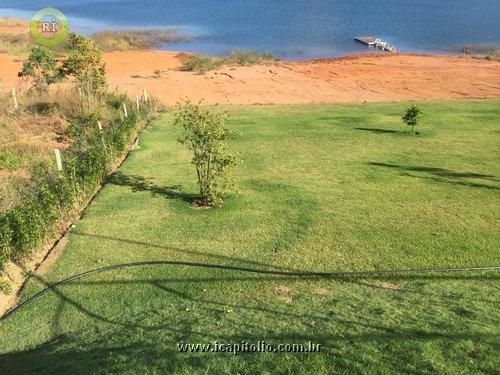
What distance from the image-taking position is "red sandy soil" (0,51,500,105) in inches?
903

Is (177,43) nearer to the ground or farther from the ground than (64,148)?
farther from the ground

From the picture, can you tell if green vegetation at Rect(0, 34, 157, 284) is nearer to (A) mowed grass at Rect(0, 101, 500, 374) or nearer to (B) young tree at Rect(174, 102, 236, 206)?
(A) mowed grass at Rect(0, 101, 500, 374)

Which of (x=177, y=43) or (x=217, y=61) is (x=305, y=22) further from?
(x=217, y=61)

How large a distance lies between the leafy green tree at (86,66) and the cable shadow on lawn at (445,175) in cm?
1054

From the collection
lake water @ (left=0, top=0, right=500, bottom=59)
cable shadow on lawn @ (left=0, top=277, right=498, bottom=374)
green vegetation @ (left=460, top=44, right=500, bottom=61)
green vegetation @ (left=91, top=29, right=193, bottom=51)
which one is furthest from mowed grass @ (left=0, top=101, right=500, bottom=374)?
green vegetation @ (left=91, top=29, right=193, bottom=51)

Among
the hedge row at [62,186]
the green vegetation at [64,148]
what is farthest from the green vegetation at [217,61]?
the hedge row at [62,186]

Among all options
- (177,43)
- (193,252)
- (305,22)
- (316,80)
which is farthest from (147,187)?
(305,22)

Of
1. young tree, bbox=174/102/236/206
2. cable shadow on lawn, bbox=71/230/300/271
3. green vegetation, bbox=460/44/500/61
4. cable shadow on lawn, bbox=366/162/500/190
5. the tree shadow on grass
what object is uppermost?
green vegetation, bbox=460/44/500/61

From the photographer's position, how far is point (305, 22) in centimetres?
5288

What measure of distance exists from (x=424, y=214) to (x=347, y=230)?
1642 millimetres

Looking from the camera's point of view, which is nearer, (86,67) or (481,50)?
(86,67)

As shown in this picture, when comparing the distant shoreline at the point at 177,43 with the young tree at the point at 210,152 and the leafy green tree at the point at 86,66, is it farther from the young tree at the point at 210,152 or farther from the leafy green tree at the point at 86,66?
the young tree at the point at 210,152

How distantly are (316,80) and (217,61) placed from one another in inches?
309

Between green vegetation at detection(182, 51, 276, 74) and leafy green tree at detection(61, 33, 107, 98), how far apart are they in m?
11.8
